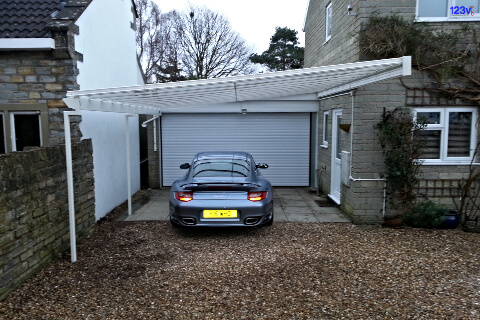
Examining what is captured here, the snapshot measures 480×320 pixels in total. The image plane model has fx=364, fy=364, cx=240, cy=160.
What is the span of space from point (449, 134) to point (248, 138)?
5.85 metres

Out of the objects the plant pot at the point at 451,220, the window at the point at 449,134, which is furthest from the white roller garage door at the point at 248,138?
the plant pot at the point at 451,220

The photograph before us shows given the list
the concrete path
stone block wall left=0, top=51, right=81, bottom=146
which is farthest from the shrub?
stone block wall left=0, top=51, right=81, bottom=146

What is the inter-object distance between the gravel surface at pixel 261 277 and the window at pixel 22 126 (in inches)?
86.6

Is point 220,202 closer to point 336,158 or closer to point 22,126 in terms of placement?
point 22,126

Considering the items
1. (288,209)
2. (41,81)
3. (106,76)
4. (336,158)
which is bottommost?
(288,209)

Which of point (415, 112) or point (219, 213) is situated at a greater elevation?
point (415, 112)

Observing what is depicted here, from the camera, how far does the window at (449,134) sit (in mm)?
7137

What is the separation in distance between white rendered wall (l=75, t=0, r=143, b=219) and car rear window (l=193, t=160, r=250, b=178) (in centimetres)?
218

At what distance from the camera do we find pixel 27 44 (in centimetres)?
631

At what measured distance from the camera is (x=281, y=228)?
7.15 meters

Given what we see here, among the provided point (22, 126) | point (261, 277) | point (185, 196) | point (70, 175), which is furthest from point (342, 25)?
point (22, 126)

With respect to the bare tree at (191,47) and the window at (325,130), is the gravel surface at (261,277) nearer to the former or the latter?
the window at (325,130)

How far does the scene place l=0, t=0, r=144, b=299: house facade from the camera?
4.49 m

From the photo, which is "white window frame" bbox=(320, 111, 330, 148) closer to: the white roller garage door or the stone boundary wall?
the white roller garage door
